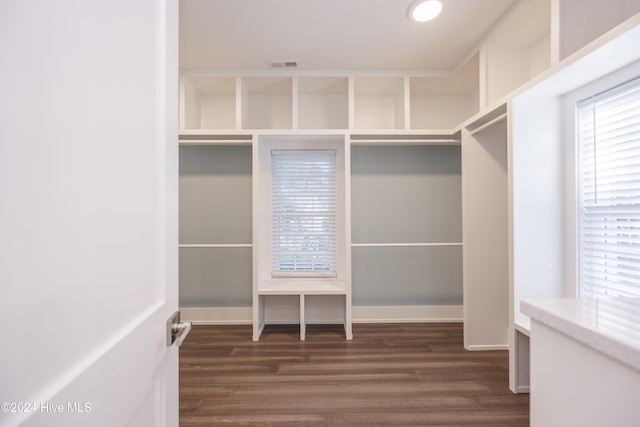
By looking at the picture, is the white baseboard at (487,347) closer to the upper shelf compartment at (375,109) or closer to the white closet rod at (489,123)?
the white closet rod at (489,123)

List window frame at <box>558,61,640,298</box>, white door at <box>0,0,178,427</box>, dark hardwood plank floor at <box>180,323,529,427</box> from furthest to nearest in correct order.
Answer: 1. window frame at <box>558,61,640,298</box>
2. dark hardwood plank floor at <box>180,323,529,427</box>
3. white door at <box>0,0,178,427</box>

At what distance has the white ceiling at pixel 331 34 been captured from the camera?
6.57 feet

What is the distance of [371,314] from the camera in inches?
128

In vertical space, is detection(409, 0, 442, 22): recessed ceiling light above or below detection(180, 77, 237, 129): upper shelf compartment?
above

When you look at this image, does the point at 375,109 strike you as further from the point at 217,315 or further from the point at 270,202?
the point at 217,315

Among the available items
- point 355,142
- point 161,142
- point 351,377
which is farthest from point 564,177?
point 161,142

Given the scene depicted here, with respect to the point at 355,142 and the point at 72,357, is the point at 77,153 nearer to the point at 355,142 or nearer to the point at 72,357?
the point at 72,357

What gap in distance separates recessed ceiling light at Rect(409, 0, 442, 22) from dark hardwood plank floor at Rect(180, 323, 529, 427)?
2616 millimetres

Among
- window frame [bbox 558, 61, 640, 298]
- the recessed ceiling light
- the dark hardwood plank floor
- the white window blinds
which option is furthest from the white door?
the white window blinds

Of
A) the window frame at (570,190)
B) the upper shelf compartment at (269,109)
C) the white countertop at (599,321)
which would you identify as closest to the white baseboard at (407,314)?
the window frame at (570,190)

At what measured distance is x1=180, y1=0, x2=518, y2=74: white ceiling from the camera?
6.57 feet

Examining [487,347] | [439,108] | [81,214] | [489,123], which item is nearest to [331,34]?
[489,123]

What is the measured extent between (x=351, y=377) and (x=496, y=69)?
2.71 metres

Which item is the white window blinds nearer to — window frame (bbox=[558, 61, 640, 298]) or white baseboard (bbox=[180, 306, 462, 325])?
white baseboard (bbox=[180, 306, 462, 325])
